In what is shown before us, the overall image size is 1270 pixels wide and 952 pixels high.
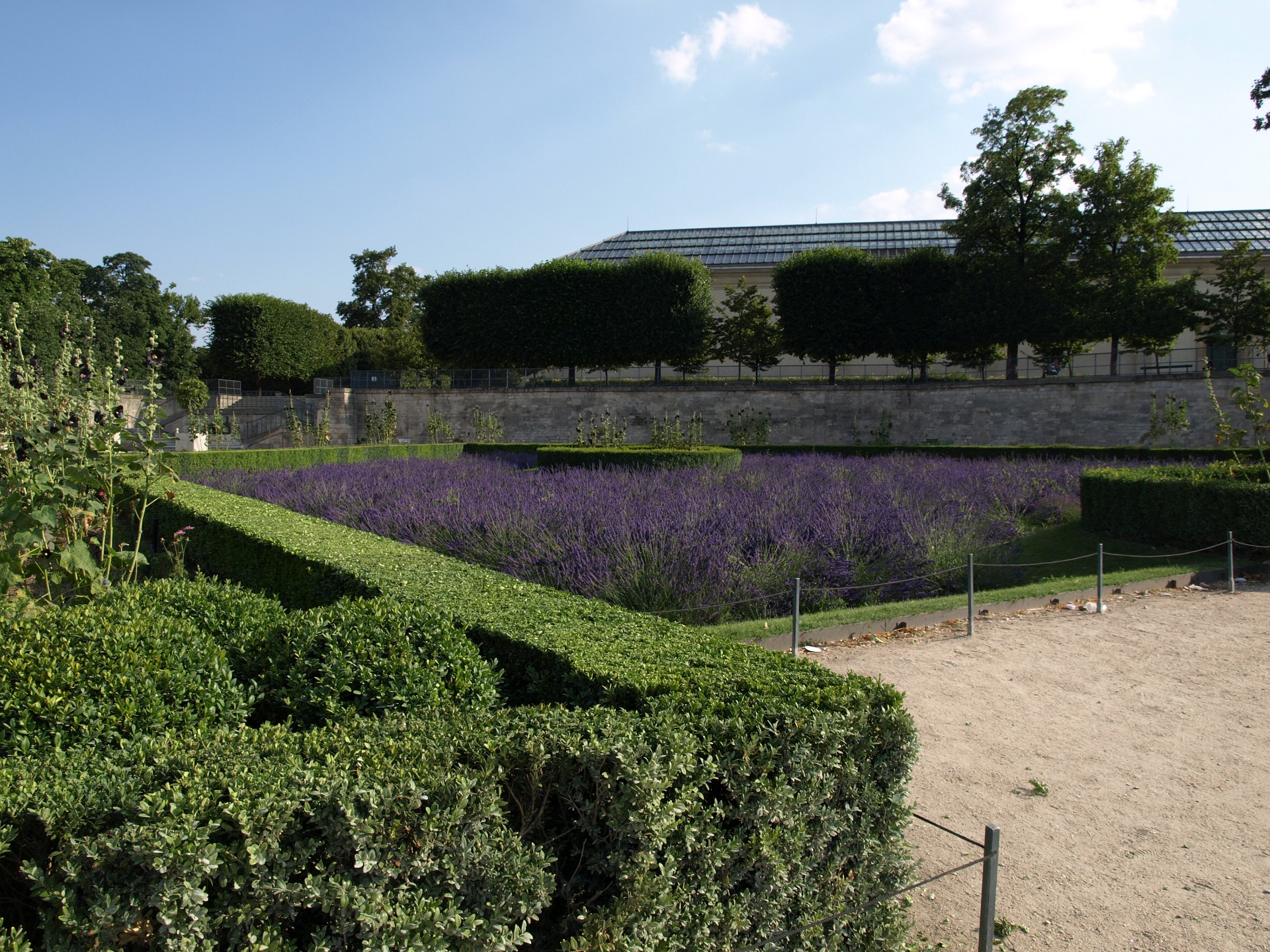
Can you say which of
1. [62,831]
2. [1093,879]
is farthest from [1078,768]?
[62,831]

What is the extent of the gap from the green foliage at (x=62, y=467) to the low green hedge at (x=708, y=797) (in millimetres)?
2932

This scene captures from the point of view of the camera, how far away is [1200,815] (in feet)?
11.3

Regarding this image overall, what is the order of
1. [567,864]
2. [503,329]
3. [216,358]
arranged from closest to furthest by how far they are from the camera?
[567,864] < [503,329] < [216,358]

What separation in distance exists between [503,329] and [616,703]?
28.4 metres

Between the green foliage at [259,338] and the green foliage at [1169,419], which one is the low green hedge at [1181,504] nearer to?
the green foliage at [1169,419]

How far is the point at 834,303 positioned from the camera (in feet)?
90.3

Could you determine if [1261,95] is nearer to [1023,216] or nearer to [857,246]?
[1023,216]

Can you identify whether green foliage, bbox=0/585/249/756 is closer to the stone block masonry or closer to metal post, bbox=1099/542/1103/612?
metal post, bbox=1099/542/1103/612

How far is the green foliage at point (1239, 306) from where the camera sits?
24500 millimetres

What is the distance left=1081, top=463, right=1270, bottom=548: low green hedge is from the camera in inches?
349

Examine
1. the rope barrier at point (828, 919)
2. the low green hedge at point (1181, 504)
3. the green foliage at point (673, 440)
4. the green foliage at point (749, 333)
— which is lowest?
the rope barrier at point (828, 919)

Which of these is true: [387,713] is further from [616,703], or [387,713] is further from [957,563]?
[957,563]

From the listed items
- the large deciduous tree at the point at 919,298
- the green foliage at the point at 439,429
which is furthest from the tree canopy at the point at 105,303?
the large deciduous tree at the point at 919,298

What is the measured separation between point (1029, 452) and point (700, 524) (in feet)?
41.4
